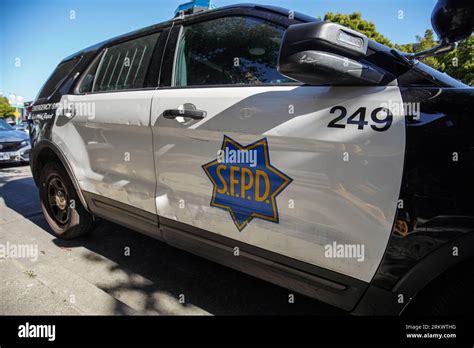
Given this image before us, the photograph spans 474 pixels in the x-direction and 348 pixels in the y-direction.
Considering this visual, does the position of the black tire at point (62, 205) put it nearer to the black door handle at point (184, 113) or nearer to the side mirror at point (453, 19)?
the black door handle at point (184, 113)

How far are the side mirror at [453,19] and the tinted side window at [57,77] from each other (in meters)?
3.01

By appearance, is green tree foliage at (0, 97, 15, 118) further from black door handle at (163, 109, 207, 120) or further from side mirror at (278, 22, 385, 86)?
side mirror at (278, 22, 385, 86)

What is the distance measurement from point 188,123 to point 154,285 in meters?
1.32

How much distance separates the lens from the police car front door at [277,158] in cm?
127

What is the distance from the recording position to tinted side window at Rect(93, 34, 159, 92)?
2285 mm

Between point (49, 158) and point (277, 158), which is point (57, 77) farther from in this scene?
point (277, 158)

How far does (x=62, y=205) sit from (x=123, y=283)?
124cm

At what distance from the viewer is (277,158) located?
1.49 m

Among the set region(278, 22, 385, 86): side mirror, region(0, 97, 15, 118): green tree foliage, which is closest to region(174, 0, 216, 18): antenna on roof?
region(278, 22, 385, 86): side mirror

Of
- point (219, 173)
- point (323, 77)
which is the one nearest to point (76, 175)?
point (219, 173)

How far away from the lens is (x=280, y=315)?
2006mm

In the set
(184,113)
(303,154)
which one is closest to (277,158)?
(303,154)

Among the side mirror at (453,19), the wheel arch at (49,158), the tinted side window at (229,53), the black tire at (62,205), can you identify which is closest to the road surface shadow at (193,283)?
the black tire at (62,205)

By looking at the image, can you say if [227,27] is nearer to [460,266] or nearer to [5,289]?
[460,266]
